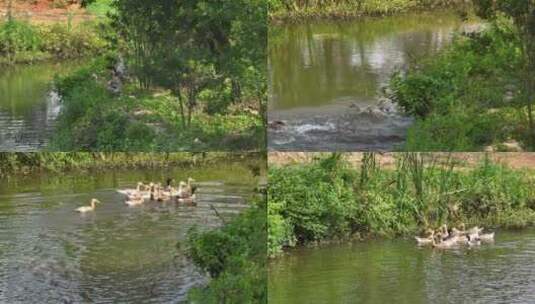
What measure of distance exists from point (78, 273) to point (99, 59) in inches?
41.6

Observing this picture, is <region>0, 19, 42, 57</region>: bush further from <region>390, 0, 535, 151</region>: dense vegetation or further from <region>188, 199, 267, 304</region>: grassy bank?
<region>390, 0, 535, 151</region>: dense vegetation

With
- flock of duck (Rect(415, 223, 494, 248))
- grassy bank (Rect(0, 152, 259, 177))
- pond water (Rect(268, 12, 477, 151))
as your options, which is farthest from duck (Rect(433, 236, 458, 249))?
grassy bank (Rect(0, 152, 259, 177))

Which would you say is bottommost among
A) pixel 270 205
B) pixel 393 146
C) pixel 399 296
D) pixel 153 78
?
pixel 399 296

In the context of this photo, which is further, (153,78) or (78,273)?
(78,273)

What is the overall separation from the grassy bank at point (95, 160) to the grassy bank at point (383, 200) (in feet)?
1.95

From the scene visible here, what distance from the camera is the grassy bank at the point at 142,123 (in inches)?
132

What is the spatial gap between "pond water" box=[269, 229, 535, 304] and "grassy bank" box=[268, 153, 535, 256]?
0.09 m

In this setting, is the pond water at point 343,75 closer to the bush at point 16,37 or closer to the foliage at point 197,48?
the foliage at point 197,48

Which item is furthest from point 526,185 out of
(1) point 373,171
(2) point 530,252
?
(1) point 373,171

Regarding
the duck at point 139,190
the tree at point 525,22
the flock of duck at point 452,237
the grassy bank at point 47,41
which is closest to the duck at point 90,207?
the duck at point 139,190

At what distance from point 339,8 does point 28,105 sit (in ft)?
3.80

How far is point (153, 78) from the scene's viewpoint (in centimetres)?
340

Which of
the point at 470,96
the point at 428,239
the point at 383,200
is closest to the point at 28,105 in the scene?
the point at 470,96

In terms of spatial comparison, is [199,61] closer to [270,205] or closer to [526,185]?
[270,205]
